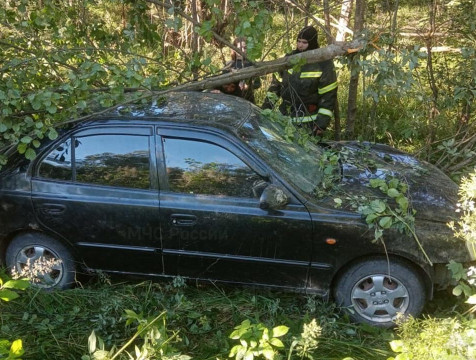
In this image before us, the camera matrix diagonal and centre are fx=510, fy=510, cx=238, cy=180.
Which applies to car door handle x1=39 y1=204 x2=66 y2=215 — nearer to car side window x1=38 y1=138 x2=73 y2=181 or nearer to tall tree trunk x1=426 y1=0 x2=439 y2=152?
car side window x1=38 y1=138 x2=73 y2=181

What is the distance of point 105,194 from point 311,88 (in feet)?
11.1

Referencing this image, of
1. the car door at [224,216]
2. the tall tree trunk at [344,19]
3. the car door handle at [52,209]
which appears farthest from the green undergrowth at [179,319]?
the tall tree trunk at [344,19]

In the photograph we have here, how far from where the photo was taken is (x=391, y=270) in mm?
3615

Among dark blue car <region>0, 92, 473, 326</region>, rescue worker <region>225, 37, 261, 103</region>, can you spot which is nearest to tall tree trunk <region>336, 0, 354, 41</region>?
rescue worker <region>225, 37, 261, 103</region>

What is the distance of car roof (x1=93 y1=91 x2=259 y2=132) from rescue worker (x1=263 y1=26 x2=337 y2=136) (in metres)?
1.79

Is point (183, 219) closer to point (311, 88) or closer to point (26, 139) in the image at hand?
point (26, 139)

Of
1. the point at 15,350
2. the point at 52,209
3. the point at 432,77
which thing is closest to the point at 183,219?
the point at 52,209

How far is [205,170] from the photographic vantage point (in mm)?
3711

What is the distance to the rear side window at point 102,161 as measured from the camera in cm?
378

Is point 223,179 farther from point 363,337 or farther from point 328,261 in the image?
point 363,337

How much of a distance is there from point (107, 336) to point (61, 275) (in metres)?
0.83

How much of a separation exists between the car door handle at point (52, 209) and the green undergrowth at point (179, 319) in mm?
610

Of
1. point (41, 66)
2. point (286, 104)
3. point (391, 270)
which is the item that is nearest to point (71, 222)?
point (41, 66)

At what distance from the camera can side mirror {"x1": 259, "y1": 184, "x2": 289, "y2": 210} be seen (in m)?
3.52
